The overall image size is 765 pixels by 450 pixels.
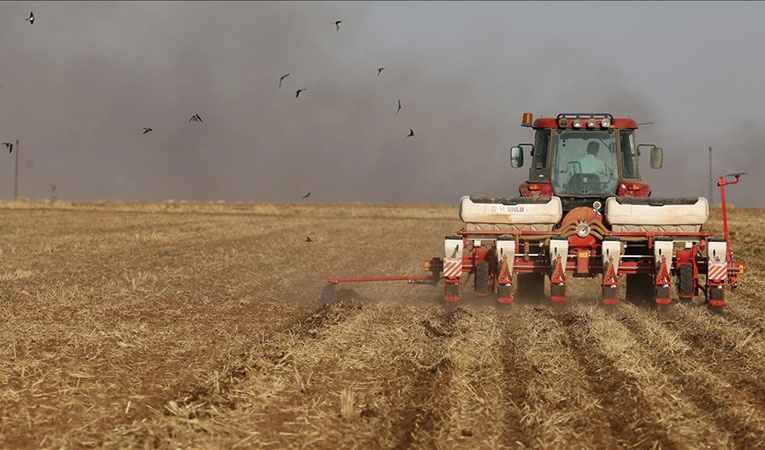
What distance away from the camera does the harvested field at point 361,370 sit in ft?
19.1

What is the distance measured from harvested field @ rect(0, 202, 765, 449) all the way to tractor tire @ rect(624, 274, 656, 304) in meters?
0.74

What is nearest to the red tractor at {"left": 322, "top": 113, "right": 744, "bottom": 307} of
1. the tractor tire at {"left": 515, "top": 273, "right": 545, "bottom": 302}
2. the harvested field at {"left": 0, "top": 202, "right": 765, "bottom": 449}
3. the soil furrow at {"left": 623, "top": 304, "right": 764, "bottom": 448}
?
the harvested field at {"left": 0, "top": 202, "right": 765, "bottom": 449}

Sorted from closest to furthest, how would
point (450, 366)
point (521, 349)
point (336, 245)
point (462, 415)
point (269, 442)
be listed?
point (269, 442) < point (462, 415) < point (450, 366) < point (521, 349) < point (336, 245)

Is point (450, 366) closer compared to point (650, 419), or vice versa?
point (650, 419)

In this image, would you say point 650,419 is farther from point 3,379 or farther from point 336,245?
point 336,245

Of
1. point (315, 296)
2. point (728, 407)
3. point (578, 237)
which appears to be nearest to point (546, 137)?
point (578, 237)

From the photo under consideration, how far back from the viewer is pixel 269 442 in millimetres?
5605

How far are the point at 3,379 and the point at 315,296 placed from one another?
7841mm

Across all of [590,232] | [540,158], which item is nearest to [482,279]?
[590,232]

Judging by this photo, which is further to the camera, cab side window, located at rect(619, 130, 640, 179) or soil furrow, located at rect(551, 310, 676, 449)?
cab side window, located at rect(619, 130, 640, 179)

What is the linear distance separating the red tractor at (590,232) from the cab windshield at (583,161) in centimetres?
2

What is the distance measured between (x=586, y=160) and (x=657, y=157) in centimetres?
125

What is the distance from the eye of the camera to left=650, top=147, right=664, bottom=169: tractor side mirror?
45.2ft

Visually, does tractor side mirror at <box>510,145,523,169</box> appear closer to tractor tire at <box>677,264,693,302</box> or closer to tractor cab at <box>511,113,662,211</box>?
tractor cab at <box>511,113,662,211</box>
